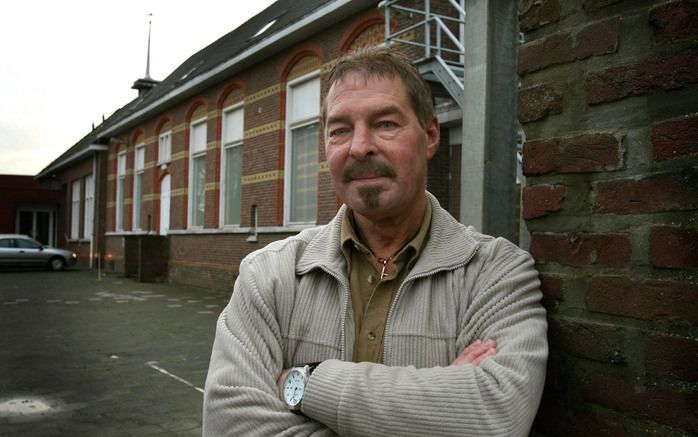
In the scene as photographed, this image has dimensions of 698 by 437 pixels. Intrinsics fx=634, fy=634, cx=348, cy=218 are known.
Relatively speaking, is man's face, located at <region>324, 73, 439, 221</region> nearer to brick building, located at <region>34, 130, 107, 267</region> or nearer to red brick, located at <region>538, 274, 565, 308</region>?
red brick, located at <region>538, 274, 565, 308</region>

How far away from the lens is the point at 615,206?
1677mm

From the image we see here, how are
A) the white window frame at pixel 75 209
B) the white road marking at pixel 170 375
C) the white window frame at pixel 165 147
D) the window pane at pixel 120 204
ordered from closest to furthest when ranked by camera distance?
the white road marking at pixel 170 375, the white window frame at pixel 165 147, the window pane at pixel 120 204, the white window frame at pixel 75 209

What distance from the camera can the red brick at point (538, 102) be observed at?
187cm

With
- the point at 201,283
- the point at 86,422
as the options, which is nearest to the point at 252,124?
the point at 201,283

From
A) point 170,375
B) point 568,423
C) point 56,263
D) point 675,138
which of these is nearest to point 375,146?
point 675,138

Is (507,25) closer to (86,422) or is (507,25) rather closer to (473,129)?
(473,129)

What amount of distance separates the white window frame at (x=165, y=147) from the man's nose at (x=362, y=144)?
19.5m

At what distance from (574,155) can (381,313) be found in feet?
2.37

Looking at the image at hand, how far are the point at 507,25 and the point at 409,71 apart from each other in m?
1.02

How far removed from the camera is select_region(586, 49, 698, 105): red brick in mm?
1523

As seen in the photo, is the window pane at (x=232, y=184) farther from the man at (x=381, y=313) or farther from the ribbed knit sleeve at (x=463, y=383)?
the ribbed knit sleeve at (x=463, y=383)

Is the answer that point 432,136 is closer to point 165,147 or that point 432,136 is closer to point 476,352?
point 476,352

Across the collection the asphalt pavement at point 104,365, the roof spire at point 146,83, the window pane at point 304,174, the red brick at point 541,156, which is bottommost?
the asphalt pavement at point 104,365

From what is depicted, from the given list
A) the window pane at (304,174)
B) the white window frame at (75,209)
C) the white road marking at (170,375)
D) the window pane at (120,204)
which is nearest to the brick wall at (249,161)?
the window pane at (304,174)
